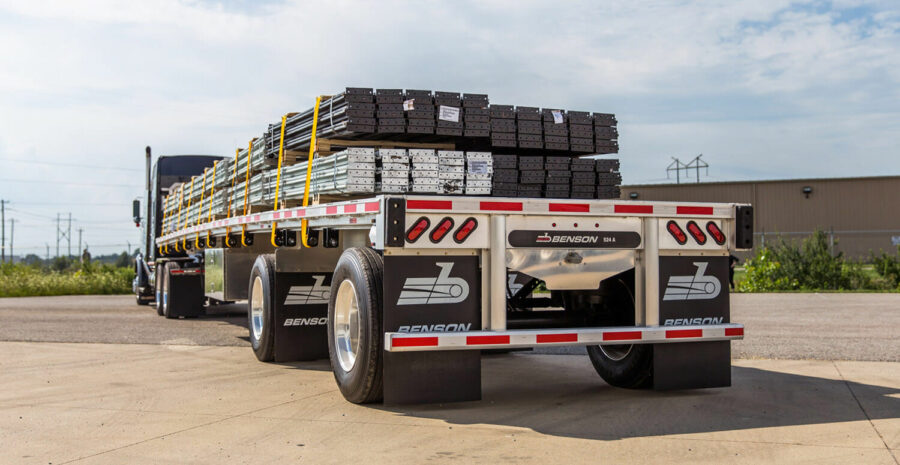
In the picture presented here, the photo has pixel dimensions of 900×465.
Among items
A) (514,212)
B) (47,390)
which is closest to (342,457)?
(514,212)

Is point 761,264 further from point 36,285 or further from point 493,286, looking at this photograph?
point 36,285

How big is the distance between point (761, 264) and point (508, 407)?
18.2 metres

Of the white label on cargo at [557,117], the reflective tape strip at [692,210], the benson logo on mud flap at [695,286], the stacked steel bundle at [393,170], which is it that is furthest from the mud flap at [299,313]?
the reflective tape strip at [692,210]

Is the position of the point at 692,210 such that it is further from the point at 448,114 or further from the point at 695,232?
the point at 448,114

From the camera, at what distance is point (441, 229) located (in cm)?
611

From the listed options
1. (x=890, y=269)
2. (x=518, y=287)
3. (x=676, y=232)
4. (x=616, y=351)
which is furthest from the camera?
(x=890, y=269)

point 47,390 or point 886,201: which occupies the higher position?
point 886,201

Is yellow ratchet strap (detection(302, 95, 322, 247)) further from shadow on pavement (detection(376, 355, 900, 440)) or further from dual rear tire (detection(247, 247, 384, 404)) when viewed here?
shadow on pavement (detection(376, 355, 900, 440))

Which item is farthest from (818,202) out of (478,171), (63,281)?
(478,171)

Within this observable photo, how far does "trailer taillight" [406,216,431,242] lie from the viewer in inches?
237

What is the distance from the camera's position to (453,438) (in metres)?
5.49

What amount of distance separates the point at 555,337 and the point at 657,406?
108 cm

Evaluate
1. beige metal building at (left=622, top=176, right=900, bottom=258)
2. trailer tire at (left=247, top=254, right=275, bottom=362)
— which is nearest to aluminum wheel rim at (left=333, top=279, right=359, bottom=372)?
trailer tire at (left=247, top=254, right=275, bottom=362)

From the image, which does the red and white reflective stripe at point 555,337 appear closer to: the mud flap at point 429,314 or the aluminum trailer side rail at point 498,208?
the mud flap at point 429,314
